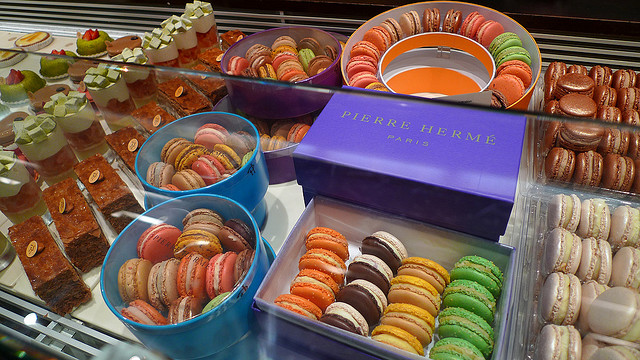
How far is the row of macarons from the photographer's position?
2.70 ft

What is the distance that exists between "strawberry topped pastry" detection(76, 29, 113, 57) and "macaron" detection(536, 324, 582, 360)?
79.3 inches

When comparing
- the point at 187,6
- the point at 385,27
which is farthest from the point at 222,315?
the point at 187,6

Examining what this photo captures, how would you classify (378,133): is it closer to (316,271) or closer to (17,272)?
(316,271)

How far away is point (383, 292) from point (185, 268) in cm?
42

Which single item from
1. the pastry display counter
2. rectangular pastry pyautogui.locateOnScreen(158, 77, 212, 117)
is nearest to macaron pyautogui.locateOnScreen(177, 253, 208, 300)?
the pastry display counter

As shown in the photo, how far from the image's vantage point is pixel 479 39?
150 cm

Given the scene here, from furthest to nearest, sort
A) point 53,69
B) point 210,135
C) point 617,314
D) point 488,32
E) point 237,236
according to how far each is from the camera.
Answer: point 53,69 → point 488,32 → point 210,135 → point 237,236 → point 617,314

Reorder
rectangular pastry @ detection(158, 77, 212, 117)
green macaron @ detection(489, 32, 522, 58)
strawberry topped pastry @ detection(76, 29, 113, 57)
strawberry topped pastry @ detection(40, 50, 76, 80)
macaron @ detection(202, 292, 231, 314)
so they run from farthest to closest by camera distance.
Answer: strawberry topped pastry @ detection(76, 29, 113, 57)
strawberry topped pastry @ detection(40, 50, 76, 80)
green macaron @ detection(489, 32, 522, 58)
rectangular pastry @ detection(158, 77, 212, 117)
macaron @ detection(202, 292, 231, 314)

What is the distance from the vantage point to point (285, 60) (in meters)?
1.49

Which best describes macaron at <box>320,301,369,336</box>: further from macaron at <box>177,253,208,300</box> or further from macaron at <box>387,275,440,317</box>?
macaron at <box>177,253,208,300</box>

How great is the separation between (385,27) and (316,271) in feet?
3.29

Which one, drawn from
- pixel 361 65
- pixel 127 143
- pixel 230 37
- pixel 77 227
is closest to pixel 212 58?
pixel 230 37

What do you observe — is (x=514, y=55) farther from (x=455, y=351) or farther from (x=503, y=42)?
(x=455, y=351)

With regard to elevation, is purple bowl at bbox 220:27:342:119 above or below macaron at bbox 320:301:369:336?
above
